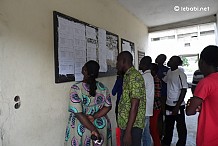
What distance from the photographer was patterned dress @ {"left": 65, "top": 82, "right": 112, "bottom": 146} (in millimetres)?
1420

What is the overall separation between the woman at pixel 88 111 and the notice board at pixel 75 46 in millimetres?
367

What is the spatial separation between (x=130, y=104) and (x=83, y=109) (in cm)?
38

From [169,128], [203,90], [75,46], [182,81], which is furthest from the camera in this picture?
[169,128]

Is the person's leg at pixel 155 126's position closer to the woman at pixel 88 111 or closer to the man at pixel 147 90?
the man at pixel 147 90

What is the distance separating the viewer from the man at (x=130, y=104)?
4.86 ft

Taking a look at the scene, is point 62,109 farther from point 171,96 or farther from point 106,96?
point 171,96

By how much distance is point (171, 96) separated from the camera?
2.59 m

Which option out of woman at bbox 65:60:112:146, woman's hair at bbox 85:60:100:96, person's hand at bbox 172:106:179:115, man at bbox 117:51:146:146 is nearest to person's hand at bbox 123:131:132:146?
man at bbox 117:51:146:146

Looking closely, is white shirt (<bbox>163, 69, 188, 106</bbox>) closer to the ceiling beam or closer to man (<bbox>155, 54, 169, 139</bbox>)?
man (<bbox>155, 54, 169, 139</bbox>)

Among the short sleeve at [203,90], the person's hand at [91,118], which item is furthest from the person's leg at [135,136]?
the short sleeve at [203,90]

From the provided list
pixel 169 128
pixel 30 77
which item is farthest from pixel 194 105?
pixel 169 128

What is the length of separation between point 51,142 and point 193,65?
4.94 m

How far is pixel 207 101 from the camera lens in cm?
118
